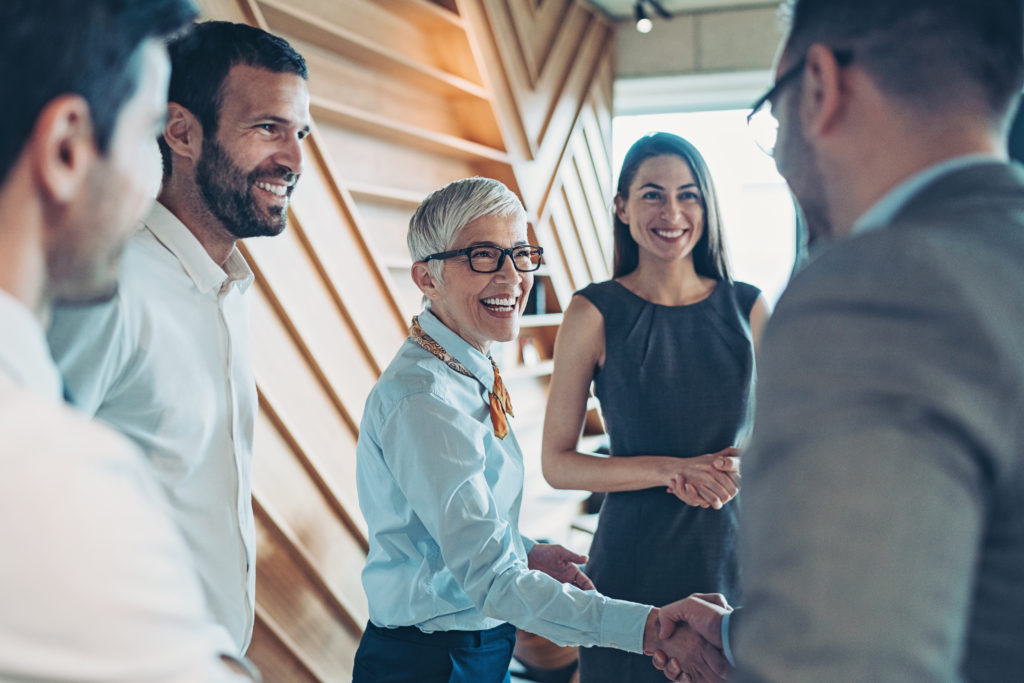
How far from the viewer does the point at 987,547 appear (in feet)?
2.04

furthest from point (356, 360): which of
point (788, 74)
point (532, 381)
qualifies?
point (788, 74)

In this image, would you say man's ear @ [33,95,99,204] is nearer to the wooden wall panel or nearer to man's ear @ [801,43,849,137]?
man's ear @ [801,43,849,137]

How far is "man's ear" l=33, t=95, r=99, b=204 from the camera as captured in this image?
2.02 feet

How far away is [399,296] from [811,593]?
306 cm

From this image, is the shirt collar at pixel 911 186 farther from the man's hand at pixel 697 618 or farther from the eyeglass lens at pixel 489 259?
the eyeglass lens at pixel 489 259

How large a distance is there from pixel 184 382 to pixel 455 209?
2.28 feet

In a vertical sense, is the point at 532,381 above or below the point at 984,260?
below

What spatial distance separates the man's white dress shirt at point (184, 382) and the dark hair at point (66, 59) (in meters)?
0.68

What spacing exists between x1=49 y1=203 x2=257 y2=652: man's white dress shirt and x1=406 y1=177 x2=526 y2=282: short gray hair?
434mm

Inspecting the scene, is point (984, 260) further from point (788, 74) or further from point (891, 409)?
point (788, 74)

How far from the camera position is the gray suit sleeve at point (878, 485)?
557 millimetres

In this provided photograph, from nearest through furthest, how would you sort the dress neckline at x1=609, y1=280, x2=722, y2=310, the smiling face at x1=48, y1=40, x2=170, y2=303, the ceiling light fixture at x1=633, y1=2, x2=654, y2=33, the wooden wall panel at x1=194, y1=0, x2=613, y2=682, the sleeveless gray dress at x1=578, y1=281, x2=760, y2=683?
the smiling face at x1=48, y1=40, x2=170, y2=303 < the sleeveless gray dress at x1=578, y1=281, x2=760, y2=683 < the dress neckline at x1=609, y1=280, x2=722, y2=310 < the wooden wall panel at x1=194, y1=0, x2=613, y2=682 < the ceiling light fixture at x1=633, y1=2, x2=654, y2=33

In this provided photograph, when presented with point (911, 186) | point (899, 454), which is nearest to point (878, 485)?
point (899, 454)

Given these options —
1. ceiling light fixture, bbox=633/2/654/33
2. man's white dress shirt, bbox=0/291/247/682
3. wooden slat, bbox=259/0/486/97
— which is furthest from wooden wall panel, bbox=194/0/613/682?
man's white dress shirt, bbox=0/291/247/682
